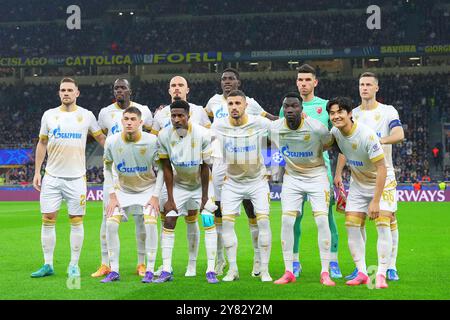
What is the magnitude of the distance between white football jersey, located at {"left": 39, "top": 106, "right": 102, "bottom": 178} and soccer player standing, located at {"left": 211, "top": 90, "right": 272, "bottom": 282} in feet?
6.63

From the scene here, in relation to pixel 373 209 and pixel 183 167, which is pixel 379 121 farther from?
pixel 183 167

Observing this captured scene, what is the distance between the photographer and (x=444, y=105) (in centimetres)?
4131

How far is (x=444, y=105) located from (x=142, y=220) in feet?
113

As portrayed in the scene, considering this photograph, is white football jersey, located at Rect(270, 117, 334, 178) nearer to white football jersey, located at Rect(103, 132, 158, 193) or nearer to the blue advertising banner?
white football jersey, located at Rect(103, 132, 158, 193)

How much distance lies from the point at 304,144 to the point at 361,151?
2.37 ft

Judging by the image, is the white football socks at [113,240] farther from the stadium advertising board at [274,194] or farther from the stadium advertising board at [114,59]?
the stadium advertising board at [114,59]

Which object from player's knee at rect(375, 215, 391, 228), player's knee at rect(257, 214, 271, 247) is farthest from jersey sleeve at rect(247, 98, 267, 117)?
player's knee at rect(375, 215, 391, 228)

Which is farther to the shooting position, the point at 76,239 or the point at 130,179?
the point at 76,239

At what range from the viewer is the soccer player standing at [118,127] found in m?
9.85

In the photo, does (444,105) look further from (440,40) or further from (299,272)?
(299,272)

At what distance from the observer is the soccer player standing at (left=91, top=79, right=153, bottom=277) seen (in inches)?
388

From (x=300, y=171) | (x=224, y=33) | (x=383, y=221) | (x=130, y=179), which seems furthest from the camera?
(x=224, y=33)

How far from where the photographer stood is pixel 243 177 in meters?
9.27

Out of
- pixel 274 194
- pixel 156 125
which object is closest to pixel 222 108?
pixel 156 125
